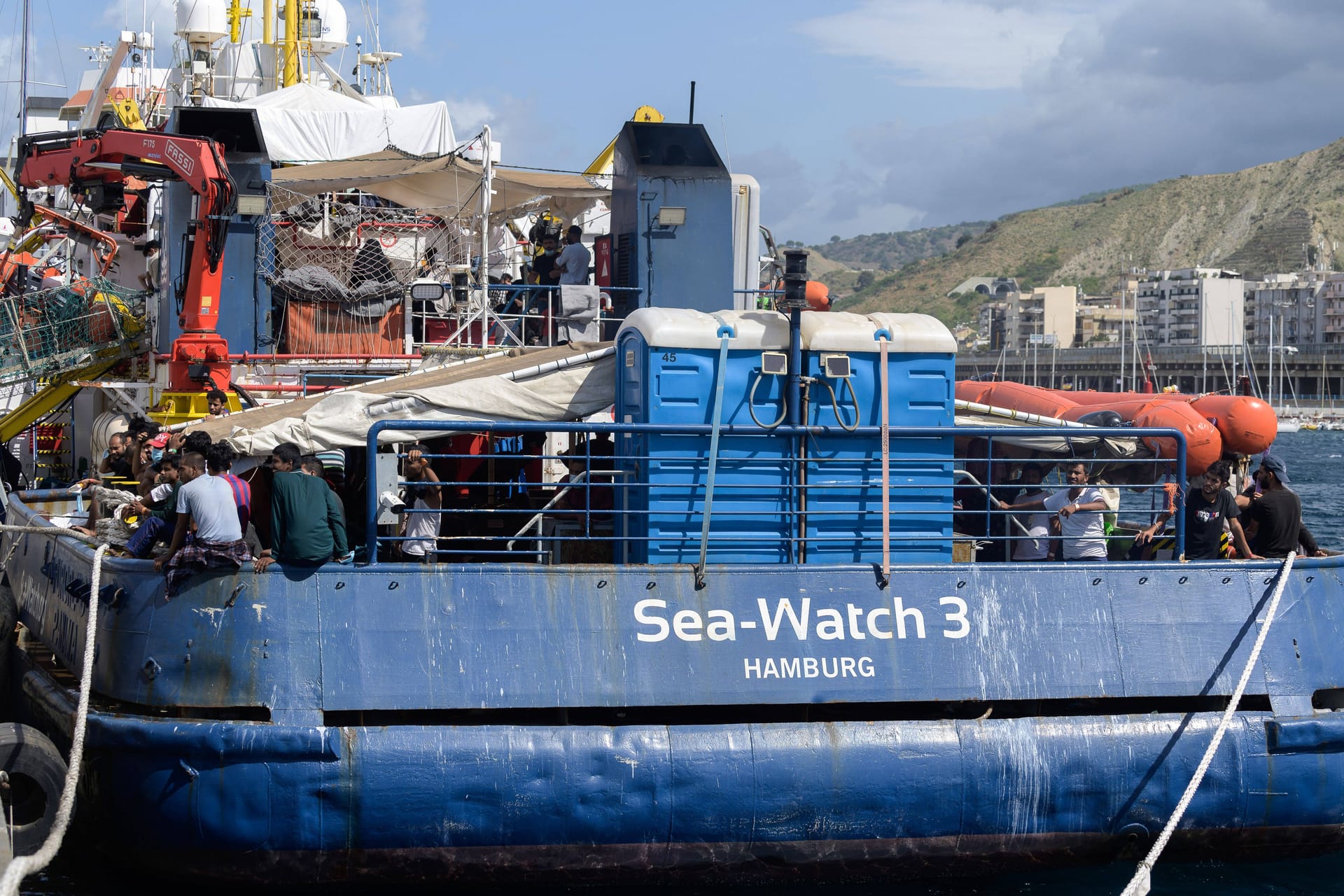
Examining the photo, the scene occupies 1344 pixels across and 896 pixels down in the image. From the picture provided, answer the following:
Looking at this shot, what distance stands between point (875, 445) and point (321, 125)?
1501cm

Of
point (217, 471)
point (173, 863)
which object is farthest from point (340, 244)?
point (173, 863)

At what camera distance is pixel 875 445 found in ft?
29.5

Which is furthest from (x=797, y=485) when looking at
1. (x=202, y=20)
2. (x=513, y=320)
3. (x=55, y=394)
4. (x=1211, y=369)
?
(x=1211, y=369)

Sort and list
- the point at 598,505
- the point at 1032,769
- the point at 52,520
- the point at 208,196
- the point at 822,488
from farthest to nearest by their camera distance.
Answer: the point at 208,196, the point at 52,520, the point at 598,505, the point at 822,488, the point at 1032,769

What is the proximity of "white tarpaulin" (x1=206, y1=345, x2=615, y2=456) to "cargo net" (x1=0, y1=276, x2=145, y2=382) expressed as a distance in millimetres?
10074

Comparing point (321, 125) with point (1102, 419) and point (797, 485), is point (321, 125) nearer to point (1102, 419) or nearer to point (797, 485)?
point (1102, 419)

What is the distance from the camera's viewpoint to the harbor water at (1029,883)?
332 inches

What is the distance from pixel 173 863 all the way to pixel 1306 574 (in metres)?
7.34

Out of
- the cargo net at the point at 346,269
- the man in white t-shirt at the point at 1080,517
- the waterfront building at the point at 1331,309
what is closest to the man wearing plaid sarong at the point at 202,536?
the man in white t-shirt at the point at 1080,517

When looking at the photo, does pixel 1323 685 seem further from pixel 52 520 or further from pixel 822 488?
pixel 52 520

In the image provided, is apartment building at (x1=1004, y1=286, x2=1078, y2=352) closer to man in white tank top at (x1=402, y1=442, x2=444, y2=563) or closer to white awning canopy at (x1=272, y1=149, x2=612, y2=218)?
white awning canopy at (x1=272, y1=149, x2=612, y2=218)

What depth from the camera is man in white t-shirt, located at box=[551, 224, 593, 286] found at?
1406 centimetres

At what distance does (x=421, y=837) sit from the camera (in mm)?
7844

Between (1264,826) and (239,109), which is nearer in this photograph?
(1264,826)
